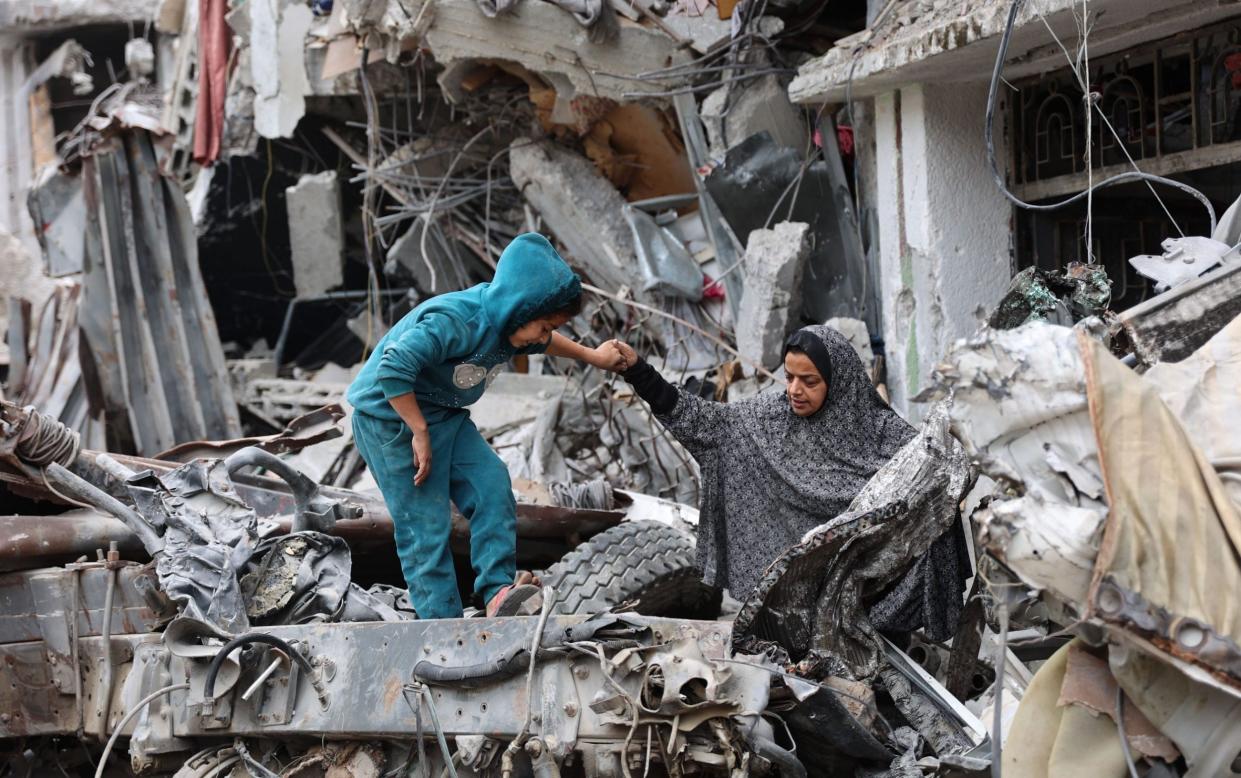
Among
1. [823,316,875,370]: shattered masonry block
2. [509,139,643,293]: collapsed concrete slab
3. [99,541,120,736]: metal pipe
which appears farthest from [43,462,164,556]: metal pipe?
[509,139,643,293]: collapsed concrete slab

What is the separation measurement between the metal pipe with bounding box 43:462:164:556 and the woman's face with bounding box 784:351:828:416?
228 cm

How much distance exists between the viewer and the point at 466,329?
446 cm

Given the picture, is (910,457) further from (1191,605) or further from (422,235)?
(422,235)

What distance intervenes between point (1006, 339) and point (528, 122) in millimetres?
7401

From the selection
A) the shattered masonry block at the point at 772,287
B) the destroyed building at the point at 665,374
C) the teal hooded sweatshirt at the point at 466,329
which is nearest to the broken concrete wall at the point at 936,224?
the destroyed building at the point at 665,374

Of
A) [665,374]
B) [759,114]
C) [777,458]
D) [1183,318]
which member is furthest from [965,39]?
[665,374]

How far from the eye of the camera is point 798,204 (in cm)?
786

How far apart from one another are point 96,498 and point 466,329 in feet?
4.95

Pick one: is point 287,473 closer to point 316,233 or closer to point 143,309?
point 143,309

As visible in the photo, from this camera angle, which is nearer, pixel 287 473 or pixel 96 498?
pixel 96 498

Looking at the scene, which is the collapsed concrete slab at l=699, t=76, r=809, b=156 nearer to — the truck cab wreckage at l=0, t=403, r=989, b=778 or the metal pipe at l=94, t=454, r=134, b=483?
the truck cab wreckage at l=0, t=403, r=989, b=778

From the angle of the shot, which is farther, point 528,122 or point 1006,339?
point 528,122

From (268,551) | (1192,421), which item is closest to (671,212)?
(268,551)

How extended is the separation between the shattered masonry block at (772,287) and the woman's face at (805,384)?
272 centimetres
